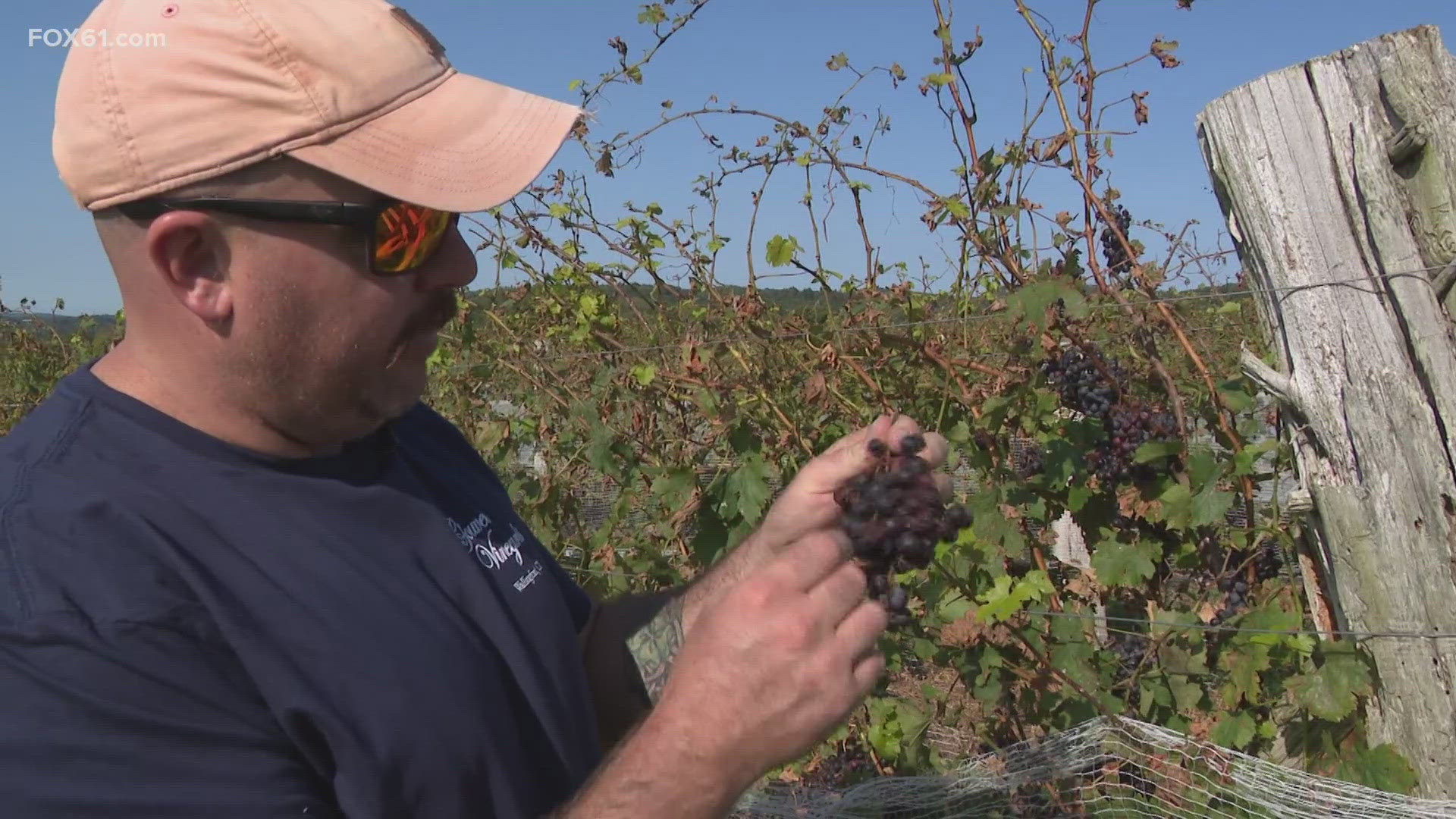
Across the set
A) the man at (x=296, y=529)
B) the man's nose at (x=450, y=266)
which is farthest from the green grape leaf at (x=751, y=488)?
the man's nose at (x=450, y=266)

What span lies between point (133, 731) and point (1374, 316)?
242 cm

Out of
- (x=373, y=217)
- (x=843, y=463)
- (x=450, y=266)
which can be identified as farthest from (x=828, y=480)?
(x=373, y=217)

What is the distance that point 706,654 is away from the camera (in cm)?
123

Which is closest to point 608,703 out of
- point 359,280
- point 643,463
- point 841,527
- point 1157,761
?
point 841,527

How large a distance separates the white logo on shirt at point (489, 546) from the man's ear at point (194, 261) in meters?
0.43

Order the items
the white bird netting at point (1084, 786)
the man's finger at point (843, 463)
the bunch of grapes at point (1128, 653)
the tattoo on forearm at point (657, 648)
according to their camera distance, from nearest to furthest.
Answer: the man's finger at point (843, 463), the tattoo on forearm at point (657, 648), the white bird netting at point (1084, 786), the bunch of grapes at point (1128, 653)

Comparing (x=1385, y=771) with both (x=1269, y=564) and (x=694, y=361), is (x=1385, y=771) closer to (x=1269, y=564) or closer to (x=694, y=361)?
(x=1269, y=564)

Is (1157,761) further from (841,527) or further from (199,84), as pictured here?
(199,84)

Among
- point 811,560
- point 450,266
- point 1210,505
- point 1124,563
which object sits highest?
point 450,266

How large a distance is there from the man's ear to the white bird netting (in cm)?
225

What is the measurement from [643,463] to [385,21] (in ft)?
8.87

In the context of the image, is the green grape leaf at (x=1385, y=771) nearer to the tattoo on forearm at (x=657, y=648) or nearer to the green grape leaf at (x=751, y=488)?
the green grape leaf at (x=751, y=488)

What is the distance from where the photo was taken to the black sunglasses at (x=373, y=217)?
1.29 meters

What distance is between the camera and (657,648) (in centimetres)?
183
